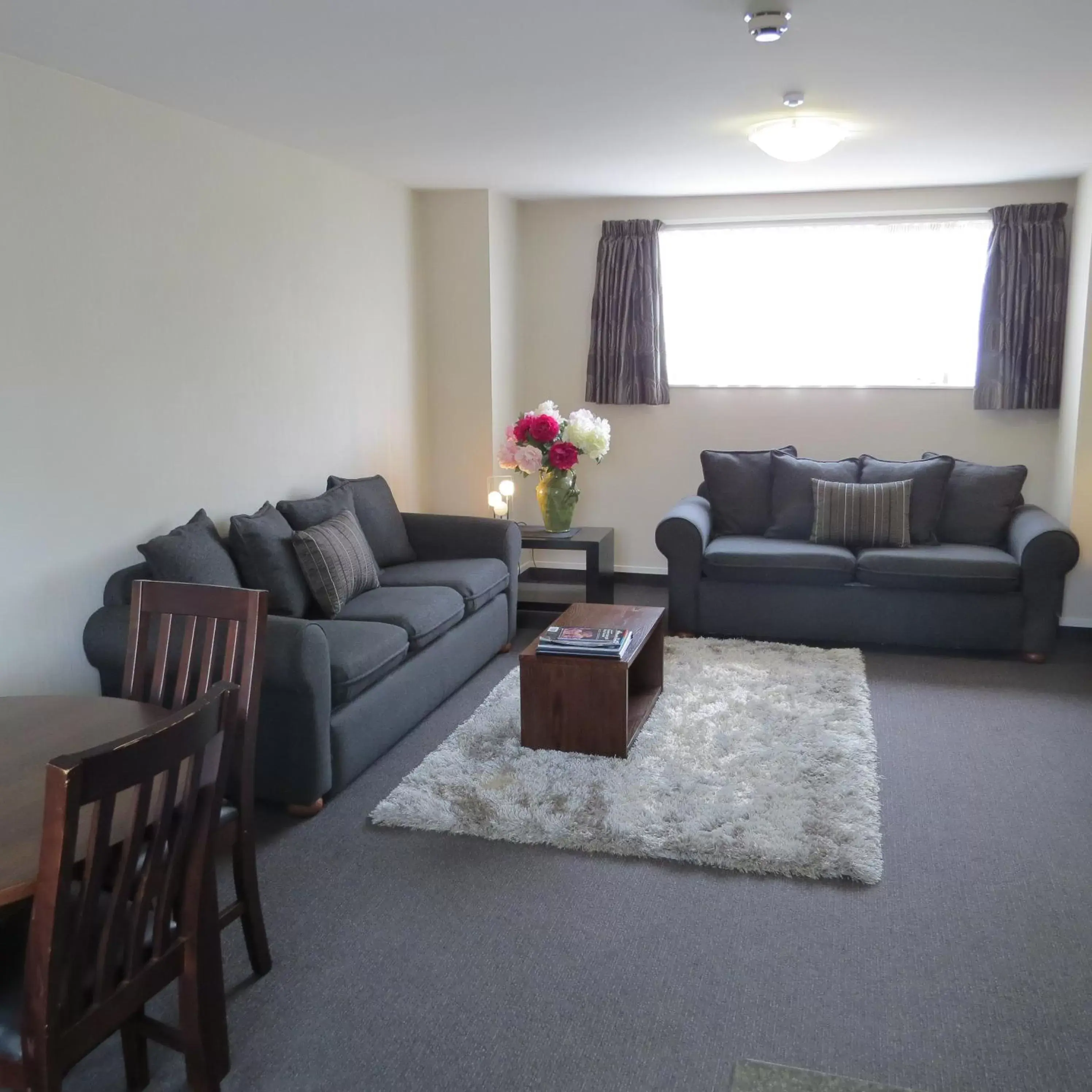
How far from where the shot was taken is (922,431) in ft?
19.2

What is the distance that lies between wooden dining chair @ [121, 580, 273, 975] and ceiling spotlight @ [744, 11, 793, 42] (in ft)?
6.62

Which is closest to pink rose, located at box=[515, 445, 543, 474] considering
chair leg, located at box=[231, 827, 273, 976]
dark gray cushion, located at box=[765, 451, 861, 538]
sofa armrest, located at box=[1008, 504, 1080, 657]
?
dark gray cushion, located at box=[765, 451, 861, 538]

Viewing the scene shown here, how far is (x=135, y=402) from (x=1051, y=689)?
4002 millimetres

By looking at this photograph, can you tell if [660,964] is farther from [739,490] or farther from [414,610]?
[739,490]

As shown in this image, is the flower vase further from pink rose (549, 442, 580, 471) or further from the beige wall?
the beige wall

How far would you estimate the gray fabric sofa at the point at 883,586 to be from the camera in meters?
4.67

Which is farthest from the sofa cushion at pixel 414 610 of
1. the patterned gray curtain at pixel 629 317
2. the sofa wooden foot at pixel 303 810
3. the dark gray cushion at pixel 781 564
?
the patterned gray curtain at pixel 629 317

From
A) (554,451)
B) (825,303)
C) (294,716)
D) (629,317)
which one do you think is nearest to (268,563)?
(294,716)

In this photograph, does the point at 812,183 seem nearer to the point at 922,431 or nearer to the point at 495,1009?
the point at 922,431

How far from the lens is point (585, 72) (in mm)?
3270

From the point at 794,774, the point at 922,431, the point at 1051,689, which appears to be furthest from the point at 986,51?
the point at 922,431

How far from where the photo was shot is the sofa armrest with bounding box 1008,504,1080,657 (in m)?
4.56

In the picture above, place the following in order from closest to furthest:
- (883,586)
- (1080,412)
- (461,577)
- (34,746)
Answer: (34,746) → (461,577) → (883,586) → (1080,412)

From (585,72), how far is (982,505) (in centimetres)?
317
